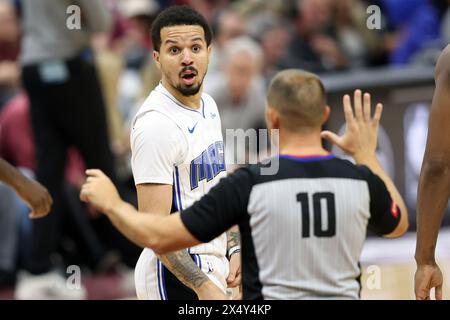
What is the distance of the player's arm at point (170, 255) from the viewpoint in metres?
4.70

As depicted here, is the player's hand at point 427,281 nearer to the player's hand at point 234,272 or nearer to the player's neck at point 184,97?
the player's hand at point 234,272

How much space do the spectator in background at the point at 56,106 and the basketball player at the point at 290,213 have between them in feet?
13.1

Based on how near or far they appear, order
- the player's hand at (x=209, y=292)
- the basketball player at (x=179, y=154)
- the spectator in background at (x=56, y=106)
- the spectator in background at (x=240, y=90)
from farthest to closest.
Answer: the spectator in background at (x=240, y=90), the spectator in background at (x=56, y=106), the basketball player at (x=179, y=154), the player's hand at (x=209, y=292)

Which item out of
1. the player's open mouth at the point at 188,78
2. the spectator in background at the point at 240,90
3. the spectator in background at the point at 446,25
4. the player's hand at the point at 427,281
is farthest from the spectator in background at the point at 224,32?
the player's hand at the point at 427,281

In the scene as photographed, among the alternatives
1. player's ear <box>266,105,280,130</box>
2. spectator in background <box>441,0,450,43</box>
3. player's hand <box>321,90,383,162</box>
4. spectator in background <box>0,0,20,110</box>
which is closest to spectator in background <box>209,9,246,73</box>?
spectator in background <box>0,0,20,110</box>

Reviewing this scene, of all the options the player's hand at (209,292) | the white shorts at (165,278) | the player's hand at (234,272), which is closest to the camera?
the player's hand at (209,292)

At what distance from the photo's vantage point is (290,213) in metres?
4.07

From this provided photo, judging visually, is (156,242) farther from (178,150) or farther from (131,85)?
(131,85)

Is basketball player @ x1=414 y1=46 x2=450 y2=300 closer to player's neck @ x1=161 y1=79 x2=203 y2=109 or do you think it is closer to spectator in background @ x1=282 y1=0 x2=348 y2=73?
player's neck @ x1=161 y1=79 x2=203 y2=109

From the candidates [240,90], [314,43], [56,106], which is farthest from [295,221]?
[314,43]

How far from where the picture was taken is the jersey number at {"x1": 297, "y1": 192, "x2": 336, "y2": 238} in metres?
4.07

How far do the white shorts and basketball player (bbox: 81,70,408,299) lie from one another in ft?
2.39

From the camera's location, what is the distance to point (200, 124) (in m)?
5.02
